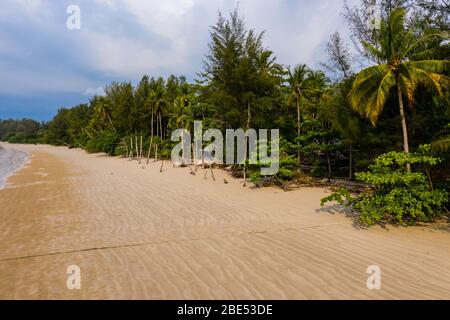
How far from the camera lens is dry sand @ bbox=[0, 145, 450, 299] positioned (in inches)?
183

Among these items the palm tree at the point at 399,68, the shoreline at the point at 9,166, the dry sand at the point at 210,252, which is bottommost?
the dry sand at the point at 210,252

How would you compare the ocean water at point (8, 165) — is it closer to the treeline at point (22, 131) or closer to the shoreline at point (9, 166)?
the shoreline at point (9, 166)

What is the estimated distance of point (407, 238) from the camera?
279 inches

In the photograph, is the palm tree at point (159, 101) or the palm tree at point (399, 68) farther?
the palm tree at point (159, 101)

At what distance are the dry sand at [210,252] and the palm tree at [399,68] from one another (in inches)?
157

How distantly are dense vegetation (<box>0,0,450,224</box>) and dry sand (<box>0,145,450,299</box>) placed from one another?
125cm

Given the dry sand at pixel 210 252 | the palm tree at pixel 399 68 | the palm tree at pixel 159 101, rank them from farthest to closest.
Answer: the palm tree at pixel 159 101 → the palm tree at pixel 399 68 → the dry sand at pixel 210 252

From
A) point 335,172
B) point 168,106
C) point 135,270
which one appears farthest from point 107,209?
point 168,106

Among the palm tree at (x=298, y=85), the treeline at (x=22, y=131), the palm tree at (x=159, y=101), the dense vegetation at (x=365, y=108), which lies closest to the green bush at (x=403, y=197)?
Result: the dense vegetation at (x=365, y=108)

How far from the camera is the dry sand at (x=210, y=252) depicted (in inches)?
183

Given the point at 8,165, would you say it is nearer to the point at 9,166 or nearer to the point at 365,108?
the point at 9,166

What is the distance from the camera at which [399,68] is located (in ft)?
31.3

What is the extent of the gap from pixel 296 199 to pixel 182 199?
4.47m

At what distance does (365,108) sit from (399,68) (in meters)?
1.61
